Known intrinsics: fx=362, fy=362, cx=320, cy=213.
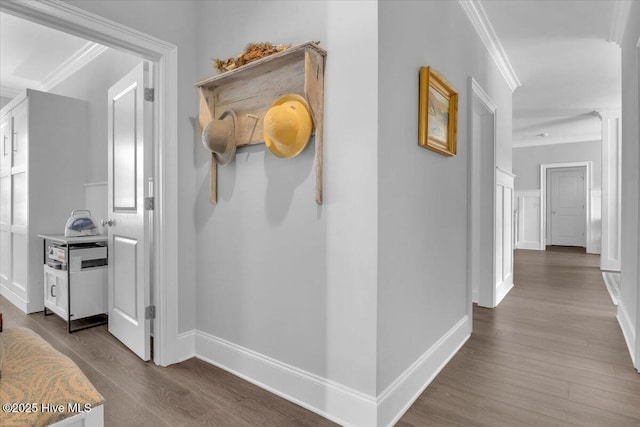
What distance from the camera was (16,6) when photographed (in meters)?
1.62

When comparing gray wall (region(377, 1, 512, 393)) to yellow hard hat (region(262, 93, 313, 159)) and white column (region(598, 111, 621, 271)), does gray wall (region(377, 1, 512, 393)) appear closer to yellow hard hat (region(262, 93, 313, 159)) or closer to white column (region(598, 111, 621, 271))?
yellow hard hat (region(262, 93, 313, 159))

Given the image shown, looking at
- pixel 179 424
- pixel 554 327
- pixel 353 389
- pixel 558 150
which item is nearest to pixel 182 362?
pixel 179 424

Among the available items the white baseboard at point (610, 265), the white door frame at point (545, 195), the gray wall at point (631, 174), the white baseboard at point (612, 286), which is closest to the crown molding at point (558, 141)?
the white door frame at point (545, 195)

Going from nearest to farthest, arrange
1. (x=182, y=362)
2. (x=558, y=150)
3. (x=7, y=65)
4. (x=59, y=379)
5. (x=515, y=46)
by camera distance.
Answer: (x=59, y=379)
(x=182, y=362)
(x=515, y=46)
(x=7, y=65)
(x=558, y=150)

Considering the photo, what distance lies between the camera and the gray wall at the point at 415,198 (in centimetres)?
159

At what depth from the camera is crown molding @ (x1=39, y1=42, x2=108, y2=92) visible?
3457 millimetres

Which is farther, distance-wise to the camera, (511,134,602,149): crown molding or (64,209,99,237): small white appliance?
(511,134,602,149): crown molding

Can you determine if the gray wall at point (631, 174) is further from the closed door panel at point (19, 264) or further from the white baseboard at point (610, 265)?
the closed door panel at point (19, 264)

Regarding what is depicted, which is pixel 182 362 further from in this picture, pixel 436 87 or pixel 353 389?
pixel 436 87

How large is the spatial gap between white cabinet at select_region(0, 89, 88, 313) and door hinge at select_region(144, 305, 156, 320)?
193 centimetres

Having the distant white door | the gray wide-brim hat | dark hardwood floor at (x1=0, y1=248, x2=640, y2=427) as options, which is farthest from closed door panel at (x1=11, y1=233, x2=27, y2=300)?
the distant white door

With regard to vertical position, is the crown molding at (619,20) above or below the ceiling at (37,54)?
above

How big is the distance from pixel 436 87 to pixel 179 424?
2.13 metres

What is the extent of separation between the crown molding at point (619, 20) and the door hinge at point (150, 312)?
13.2ft
